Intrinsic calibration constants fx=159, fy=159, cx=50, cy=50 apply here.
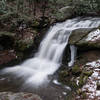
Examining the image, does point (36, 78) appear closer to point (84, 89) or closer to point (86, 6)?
point (84, 89)

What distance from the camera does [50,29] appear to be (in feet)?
37.9

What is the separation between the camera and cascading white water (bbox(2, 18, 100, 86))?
7867 millimetres

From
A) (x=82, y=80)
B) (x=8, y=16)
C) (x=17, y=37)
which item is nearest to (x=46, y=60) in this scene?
(x=17, y=37)

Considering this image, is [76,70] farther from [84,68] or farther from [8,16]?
[8,16]

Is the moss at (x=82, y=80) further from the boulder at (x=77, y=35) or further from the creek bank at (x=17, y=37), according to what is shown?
the creek bank at (x=17, y=37)

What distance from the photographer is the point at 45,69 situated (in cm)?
862

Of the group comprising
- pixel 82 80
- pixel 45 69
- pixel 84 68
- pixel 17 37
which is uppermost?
pixel 17 37

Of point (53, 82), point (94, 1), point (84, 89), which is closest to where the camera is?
point (84, 89)

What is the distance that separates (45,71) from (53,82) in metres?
1.34

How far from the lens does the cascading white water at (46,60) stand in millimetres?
7867

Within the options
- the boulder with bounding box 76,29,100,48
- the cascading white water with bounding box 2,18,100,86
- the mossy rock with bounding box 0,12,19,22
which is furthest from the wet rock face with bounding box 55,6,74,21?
the boulder with bounding box 76,29,100,48

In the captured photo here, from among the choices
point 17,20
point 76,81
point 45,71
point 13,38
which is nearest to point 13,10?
point 17,20

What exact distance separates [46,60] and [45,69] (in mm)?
949

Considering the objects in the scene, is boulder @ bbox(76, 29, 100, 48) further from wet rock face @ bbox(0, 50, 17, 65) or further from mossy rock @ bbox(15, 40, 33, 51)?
wet rock face @ bbox(0, 50, 17, 65)
